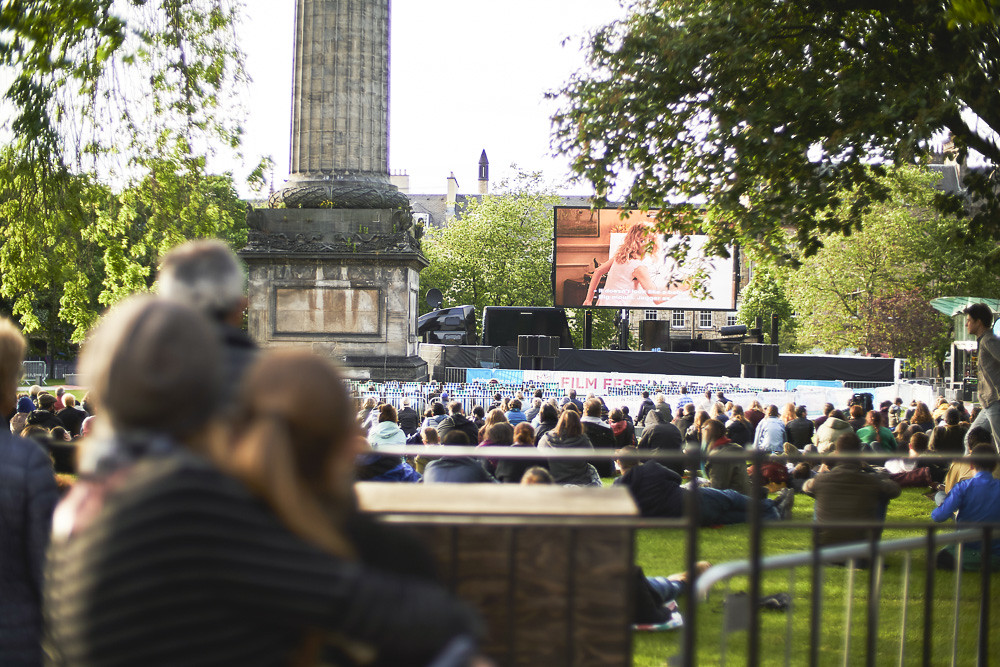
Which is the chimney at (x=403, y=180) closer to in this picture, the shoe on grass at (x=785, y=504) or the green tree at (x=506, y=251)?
the green tree at (x=506, y=251)

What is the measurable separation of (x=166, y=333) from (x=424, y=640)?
0.87 m

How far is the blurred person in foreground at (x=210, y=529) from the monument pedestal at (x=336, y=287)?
14.8 metres

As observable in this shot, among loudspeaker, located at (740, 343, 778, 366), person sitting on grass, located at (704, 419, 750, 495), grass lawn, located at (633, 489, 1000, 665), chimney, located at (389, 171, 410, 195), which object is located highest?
chimney, located at (389, 171, 410, 195)

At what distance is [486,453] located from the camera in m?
4.02

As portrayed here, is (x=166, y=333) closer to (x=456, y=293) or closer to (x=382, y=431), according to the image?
(x=382, y=431)

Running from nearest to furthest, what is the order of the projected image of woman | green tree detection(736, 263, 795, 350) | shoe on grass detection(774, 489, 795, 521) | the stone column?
shoe on grass detection(774, 489, 795, 521) < the stone column < the projected image of woman < green tree detection(736, 263, 795, 350)

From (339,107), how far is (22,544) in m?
15.0

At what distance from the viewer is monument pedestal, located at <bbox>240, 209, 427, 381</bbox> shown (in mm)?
16781

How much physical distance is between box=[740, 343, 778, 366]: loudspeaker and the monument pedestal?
16999 mm

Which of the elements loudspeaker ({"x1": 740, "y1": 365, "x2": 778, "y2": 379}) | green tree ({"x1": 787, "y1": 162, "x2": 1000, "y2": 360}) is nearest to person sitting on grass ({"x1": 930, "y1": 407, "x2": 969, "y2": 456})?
loudspeaker ({"x1": 740, "y1": 365, "x2": 778, "y2": 379})

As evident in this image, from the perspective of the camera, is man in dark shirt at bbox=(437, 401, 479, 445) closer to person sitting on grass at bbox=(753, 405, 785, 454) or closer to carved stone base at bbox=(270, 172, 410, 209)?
person sitting on grass at bbox=(753, 405, 785, 454)

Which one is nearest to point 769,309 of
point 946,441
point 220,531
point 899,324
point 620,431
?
point 899,324

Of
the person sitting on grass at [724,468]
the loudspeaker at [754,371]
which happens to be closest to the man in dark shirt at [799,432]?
the person sitting on grass at [724,468]

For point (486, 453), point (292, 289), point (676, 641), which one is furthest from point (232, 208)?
point (486, 453)
